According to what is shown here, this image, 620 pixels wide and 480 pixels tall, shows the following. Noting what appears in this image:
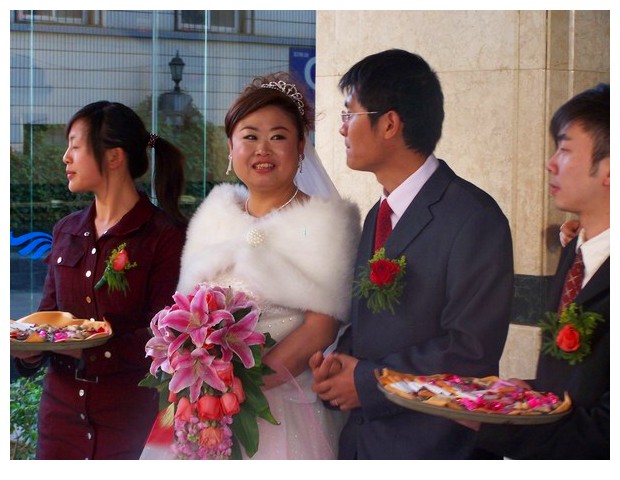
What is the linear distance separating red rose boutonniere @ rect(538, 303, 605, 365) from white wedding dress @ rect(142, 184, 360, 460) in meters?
0.79

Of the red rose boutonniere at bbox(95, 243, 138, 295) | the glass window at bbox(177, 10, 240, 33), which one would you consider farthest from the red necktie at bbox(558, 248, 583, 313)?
the red rose boutonniere at bbox(95, 243, 138, 295)

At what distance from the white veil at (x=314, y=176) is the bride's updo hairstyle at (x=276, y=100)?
0.25ft

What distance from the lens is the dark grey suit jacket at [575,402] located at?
12.8 feet

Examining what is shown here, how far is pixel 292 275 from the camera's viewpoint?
4.26 m

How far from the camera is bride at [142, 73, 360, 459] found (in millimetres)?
4266

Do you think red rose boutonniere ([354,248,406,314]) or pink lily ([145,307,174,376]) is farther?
pink lily ([145,307,174,376])

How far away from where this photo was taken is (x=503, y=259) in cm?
404

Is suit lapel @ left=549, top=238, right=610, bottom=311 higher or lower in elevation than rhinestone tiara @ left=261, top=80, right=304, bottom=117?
lower

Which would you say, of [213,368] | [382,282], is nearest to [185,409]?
[213,368]

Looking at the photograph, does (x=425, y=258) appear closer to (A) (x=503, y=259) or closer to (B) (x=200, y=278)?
(A) (x=503, y=259)

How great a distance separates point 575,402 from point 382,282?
83cm

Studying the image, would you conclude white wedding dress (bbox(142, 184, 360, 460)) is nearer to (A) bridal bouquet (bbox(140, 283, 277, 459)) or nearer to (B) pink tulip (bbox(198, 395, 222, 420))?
(A) bridal bouquet (bbox(140, 283, 277, 459))
